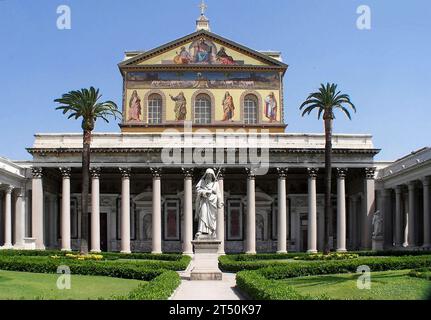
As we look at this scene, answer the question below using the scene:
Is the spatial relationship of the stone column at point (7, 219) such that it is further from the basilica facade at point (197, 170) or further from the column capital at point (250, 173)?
the column capital at point (250, 173)

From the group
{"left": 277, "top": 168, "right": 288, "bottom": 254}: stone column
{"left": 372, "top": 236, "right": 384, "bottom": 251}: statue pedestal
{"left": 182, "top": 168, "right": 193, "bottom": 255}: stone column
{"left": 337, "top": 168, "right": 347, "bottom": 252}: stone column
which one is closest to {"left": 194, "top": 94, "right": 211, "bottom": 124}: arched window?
{"left": 182, "top": 168, "right": 193, "bottom": 255}: stone column

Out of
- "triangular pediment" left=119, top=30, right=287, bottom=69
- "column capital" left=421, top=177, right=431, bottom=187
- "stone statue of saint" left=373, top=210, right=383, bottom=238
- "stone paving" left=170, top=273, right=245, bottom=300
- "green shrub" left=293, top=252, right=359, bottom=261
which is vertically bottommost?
"green shrub" left=293, top=252, right=359, bottom=261

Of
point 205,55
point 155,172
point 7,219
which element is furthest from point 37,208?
point 205,55

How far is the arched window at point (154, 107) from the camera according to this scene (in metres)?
57.2

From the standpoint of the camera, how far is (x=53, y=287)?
23.8m

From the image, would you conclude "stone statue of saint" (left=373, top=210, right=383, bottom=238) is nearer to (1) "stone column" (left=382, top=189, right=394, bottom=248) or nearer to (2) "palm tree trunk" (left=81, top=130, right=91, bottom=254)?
(1) "stone column" (left=382, top=189, right=394, bottom=248)

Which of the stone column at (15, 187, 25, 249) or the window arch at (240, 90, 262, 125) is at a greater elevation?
the window arch at (240, 90, 262, 125)

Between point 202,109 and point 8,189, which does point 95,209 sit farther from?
point 202,109

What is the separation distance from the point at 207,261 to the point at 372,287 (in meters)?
7.74

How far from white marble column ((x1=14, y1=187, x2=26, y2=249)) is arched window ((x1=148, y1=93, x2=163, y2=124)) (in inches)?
458

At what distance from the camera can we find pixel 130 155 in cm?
5231

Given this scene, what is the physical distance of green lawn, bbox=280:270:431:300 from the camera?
2070cm
